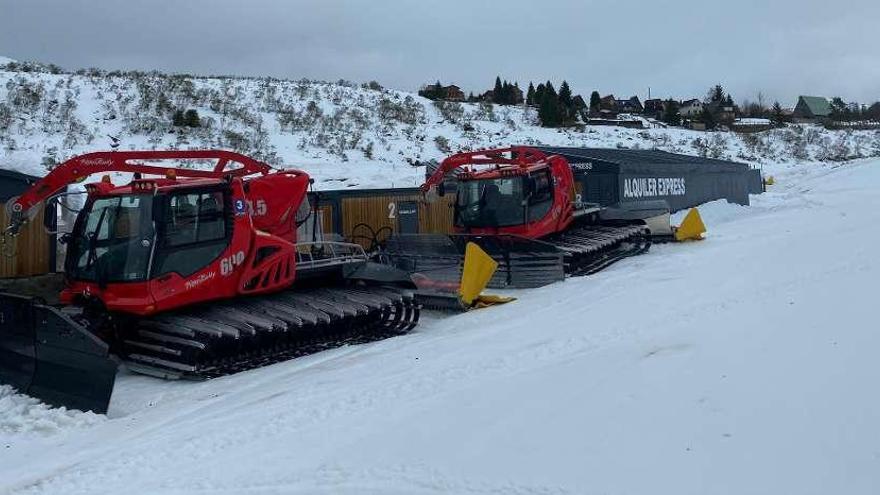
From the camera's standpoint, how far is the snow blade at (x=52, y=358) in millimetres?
7227

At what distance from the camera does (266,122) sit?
3500cm

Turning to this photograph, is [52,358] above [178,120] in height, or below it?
below

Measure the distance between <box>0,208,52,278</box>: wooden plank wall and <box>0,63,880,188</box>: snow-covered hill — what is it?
8955mm

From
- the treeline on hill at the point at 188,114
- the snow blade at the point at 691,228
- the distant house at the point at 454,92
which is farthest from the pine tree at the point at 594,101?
the snow blade at the point at 691,228

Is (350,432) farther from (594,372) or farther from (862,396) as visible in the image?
(862,396)

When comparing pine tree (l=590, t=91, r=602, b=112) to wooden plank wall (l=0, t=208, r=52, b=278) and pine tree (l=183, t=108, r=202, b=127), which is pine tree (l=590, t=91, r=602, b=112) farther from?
wooden plank wall (l=0, t=208, r=52, b=278)

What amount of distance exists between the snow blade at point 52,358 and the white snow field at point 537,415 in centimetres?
21

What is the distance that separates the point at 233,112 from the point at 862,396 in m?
32.3

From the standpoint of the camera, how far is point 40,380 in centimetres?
765

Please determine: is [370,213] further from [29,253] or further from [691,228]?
[29,253]

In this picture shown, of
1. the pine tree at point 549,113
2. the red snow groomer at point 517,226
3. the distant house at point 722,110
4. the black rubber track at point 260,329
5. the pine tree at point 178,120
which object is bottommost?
the black rubber track at point 260,329

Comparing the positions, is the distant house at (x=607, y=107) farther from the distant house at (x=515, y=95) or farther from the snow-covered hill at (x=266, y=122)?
the snow-covered hill at (x=266, y=122)

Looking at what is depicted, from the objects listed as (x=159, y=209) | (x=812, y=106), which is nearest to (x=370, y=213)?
(x=159, y=209)

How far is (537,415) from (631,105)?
94991mm
